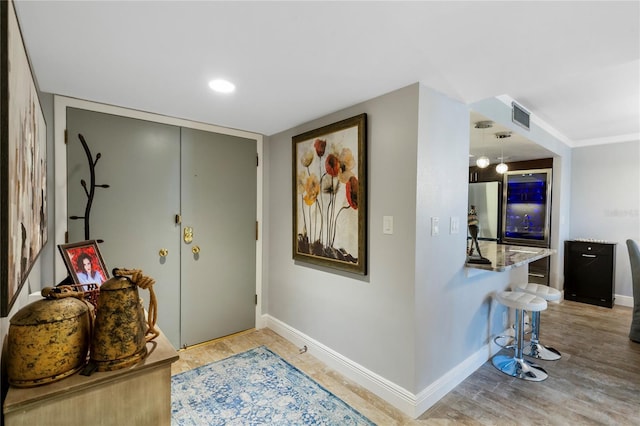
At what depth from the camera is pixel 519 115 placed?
3146 millimetres

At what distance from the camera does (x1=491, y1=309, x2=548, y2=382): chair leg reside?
8.10 ft

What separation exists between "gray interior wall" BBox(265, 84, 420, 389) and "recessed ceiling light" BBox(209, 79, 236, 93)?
34.2 inches

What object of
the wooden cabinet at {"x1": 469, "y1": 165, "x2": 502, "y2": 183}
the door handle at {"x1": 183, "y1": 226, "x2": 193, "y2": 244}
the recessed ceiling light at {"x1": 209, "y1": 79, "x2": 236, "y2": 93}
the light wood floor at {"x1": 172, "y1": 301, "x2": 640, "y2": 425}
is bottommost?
the light wood floor at {"x1": 172, "y1": 301, "x2": 640, "y2": 425}

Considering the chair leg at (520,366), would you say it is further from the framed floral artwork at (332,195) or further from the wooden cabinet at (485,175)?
the wooden cabinet at (485,175)

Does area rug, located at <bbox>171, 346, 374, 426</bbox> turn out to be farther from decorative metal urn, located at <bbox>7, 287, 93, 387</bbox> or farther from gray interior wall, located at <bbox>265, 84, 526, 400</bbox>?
decorative metal urn, located at <bbox>7, 287, 93, 387</bbox>

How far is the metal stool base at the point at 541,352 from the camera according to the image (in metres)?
2.80

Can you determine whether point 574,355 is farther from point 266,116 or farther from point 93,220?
point 93,220

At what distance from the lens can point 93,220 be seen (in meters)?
2.40

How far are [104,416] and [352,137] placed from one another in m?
2.08

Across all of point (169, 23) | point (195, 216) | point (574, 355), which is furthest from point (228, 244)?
point (574, 355)

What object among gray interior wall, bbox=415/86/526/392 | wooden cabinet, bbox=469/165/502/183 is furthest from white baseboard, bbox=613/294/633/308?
gray interior wall, bbox=415/86/526/392

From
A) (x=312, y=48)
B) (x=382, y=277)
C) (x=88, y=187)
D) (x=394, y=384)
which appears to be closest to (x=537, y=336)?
(x=394, y=384)

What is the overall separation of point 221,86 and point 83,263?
1329mm

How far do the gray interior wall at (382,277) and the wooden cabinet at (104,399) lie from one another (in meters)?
1.47
